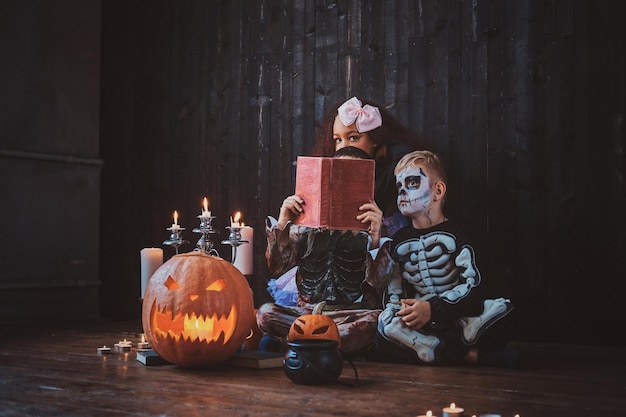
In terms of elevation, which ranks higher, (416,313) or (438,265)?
(438,265)

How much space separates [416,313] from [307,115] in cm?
209

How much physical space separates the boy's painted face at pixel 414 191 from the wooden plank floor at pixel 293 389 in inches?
29.7

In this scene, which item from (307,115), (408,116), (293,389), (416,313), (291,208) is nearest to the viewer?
(293,389)

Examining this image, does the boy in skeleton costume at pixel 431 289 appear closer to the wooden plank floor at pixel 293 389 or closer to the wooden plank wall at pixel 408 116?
the wooden plank floor at pixel 293 389

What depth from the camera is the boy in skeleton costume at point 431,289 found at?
10.9 feet

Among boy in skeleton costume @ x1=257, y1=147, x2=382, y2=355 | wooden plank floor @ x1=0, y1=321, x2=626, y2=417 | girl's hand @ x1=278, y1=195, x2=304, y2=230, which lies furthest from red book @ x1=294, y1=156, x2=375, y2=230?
wooden plank floor @ x1=0, y1=321, x2=626, y2=417

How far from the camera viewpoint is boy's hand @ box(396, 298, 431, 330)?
3.31 m

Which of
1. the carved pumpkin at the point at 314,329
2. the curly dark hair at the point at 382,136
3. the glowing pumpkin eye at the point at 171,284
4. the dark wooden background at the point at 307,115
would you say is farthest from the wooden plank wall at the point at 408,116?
the glowing pumpkin eye at the point at 171,284

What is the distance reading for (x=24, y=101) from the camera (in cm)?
520

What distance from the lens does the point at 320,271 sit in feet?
12.1

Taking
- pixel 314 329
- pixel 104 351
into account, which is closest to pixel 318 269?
pixel 314 329

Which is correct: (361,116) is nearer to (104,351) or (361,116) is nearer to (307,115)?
(307,115)

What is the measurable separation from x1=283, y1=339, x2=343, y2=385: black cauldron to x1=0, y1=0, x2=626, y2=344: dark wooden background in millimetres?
1775

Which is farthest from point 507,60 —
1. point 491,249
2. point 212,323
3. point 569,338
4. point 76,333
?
point 76,333
